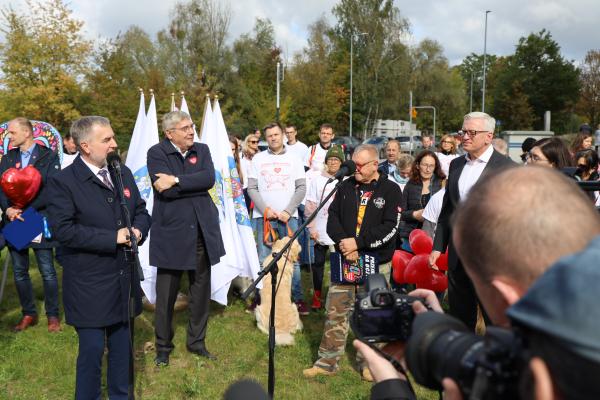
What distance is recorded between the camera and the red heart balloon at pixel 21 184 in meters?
5.43

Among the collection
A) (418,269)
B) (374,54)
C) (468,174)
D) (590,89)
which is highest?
(374,54)

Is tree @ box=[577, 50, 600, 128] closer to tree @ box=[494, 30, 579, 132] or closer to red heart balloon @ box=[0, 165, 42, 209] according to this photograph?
tree @ box=[494, 30, 579, 132]

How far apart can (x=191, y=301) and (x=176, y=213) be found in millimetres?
924

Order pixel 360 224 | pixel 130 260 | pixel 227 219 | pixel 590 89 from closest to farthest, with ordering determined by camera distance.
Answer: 1. pixel 130 260
2. pixel 360 224
3. pixel 227 219
4. pixel 590 89

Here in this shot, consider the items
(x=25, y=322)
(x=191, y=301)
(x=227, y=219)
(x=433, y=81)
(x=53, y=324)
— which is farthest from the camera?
(x=433, y=81)

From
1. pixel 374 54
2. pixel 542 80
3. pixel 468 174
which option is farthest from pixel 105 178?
pixel 542 80

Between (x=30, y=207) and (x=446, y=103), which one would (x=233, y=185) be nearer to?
(x=30, y=207)

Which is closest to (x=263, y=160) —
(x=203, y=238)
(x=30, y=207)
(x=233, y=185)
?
(x=233, y=185)

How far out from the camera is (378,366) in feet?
4.75

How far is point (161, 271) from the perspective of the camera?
5.02m

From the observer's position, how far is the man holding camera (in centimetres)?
74

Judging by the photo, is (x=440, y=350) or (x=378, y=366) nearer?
(x=440, y=350)

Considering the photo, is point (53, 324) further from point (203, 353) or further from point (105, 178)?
point (105, 178)

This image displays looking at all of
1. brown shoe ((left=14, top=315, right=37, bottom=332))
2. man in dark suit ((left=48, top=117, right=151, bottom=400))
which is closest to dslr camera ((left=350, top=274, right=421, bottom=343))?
man in dark suit ((left=48, top=117, right=151, bottom=400))
